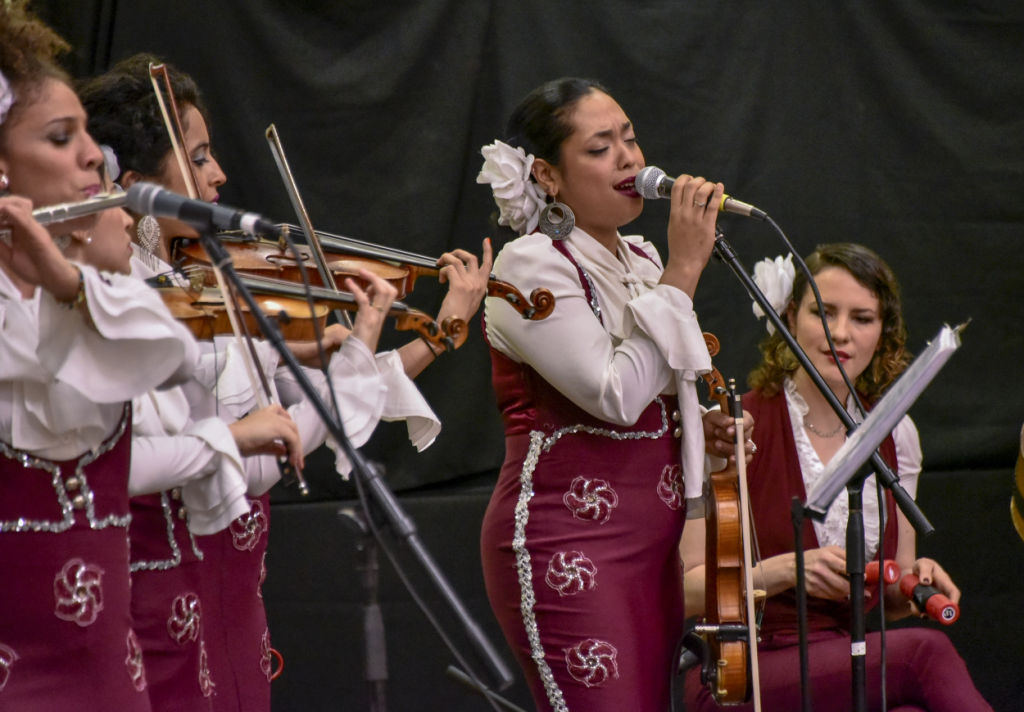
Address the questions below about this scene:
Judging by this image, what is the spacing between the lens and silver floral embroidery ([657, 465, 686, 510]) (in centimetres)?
219

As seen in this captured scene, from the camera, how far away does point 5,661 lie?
1.44 m

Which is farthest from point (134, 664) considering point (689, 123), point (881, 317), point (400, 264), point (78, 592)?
point (689, 123)

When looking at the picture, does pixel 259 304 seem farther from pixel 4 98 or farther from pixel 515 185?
pixel 515 185

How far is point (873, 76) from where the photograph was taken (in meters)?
3.70

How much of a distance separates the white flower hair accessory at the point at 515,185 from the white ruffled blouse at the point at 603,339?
0.10m

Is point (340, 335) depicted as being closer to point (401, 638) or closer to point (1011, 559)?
point (401, 638)

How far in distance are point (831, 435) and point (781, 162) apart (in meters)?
1.07

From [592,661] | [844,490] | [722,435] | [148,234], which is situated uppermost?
[148,234]

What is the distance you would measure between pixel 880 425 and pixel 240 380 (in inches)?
37.9

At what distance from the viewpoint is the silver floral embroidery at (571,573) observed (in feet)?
6.90

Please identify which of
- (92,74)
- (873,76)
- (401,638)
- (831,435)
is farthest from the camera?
(873,76)

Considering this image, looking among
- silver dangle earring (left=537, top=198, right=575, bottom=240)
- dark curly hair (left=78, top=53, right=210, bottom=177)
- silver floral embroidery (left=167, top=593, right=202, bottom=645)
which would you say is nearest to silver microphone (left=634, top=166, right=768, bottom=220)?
silver dangle earring (left=537, top=198, right=575, bottom=240)

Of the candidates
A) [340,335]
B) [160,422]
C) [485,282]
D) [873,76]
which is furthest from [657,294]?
[873,76]

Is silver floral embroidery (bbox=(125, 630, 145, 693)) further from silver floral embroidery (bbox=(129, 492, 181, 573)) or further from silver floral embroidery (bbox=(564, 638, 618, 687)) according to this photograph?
silver floral embroidery (bbox=(564, 638, 618, 687))
